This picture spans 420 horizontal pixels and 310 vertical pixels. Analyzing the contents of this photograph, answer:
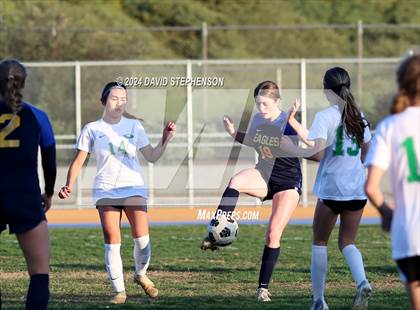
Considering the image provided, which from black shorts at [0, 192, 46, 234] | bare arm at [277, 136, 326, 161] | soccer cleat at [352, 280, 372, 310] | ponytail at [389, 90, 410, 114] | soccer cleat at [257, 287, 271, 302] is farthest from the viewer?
soccer cleat at [257, 287, 271, 302]

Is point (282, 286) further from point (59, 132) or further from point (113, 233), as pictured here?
point (59, 132)

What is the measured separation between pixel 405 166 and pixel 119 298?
3974mm

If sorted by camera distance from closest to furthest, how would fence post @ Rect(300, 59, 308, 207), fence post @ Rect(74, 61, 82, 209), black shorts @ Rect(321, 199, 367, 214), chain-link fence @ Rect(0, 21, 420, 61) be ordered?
black shorts @ Rect(321, 199, 367, 214) → fence post @ Rect(300, 59, 308, 207) → fence post @ Rect(74, 61, 82, 209) → chain-link fence @ Rect(0, 21, 420, 61)

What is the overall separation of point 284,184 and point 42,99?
12.5m

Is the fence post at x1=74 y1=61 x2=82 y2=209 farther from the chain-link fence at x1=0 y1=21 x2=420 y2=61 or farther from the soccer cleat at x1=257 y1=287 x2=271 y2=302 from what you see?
the soccer cleat at x1=257 y1=287 x2=271 y2=302

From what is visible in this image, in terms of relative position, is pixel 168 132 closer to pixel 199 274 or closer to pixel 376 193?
pixel 199 274

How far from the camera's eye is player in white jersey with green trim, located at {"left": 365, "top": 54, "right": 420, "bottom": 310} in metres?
5.29

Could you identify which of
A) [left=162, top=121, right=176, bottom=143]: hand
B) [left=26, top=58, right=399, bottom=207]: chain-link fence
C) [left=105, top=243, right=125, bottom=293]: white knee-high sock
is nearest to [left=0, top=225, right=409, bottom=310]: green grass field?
[left=105, top=243, right=125, bottom=293]: white knee-high sock

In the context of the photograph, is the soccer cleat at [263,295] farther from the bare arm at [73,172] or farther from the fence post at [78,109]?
the fence post at [78,109]

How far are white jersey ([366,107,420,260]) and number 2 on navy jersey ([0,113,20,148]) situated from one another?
7.93ft

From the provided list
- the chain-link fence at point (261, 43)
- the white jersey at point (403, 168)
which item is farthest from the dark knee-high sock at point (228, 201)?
the chain-link fence at point (261, 43)

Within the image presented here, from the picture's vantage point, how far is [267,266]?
8.97 meters

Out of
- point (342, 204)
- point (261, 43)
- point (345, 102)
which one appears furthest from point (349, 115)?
point (261, 43)

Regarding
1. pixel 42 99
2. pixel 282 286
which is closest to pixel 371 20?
pixel 42 99
